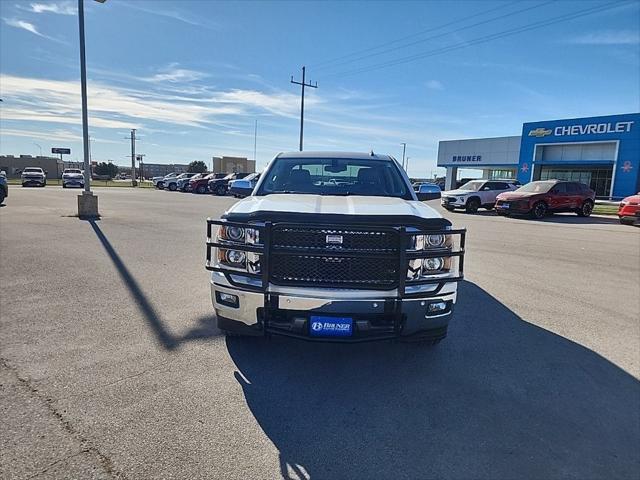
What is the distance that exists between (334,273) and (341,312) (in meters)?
0.31

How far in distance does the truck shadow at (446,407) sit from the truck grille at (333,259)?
863mm

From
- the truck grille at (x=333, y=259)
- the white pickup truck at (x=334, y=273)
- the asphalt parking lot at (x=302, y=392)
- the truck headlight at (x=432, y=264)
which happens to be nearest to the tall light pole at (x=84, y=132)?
the asphalt parking lot at (x=302, y=392)

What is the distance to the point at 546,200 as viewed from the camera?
1808cm

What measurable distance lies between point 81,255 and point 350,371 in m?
6.27

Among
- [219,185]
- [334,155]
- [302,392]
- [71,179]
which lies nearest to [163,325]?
[302,392]

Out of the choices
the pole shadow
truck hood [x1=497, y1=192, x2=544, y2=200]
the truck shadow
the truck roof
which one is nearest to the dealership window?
truck hood [x1=497, y1=192, x2=544, y2=200]

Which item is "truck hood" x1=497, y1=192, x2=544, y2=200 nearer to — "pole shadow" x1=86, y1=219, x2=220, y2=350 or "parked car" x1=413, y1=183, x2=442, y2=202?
"parked car" x1=413, y1=183, x2=442, y2=202

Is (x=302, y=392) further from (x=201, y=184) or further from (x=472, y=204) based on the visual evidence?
(x=201, y=184)

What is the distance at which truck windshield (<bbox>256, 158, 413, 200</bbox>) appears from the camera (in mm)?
4566

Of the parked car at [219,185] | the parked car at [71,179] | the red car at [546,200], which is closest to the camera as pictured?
the red car at [546,200]

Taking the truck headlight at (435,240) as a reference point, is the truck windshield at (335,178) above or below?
above

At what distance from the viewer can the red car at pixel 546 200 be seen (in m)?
17.9

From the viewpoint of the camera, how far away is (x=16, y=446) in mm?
2395

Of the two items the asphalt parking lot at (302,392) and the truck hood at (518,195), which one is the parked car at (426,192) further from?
the truck hood at (518,195)
